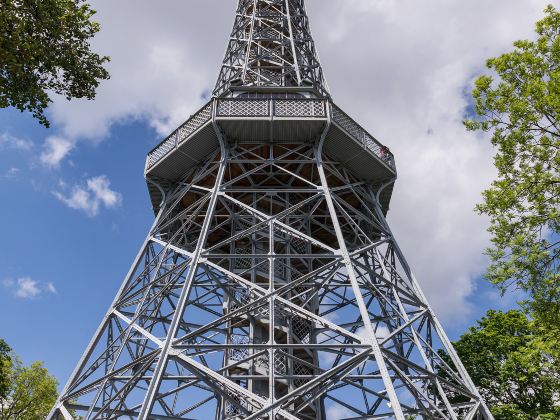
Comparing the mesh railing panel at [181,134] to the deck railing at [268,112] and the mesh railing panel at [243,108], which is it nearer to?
the deck railing at [268,112]

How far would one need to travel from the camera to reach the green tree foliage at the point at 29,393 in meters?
22.6

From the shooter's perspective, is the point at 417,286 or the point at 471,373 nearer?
the point at 417,286

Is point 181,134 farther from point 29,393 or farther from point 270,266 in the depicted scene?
point 29,393

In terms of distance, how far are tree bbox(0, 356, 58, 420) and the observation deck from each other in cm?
1408

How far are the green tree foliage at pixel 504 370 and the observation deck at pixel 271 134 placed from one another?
9162 mm

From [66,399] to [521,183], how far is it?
10.9m

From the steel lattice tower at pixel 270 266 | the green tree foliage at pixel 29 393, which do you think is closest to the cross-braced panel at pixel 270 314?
the steel lattice tower at pixel 270 266

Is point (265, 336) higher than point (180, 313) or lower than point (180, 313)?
higher

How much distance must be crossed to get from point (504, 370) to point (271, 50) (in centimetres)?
1635

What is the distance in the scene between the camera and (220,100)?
50.0ft

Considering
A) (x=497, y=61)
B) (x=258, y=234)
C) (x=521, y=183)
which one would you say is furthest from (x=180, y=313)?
(x=497, y=61)

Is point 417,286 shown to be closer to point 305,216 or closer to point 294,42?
point 305,216

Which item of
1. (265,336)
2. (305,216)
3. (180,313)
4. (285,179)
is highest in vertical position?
(285,179)

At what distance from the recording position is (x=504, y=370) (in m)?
19.2
